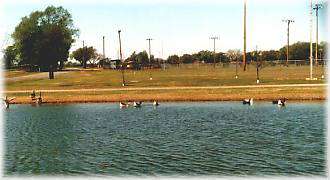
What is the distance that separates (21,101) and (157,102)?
1907 cm

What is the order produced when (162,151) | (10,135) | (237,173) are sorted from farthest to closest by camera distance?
(10,135) → (162,151) → (237,173)

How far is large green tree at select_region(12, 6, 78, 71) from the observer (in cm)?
8719

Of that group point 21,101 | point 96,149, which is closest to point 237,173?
point 96,149

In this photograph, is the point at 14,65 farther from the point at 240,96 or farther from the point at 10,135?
the point at 10,135

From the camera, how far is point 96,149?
30547 mm

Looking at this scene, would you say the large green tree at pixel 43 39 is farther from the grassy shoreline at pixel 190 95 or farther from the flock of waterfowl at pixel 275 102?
the flock of waterfowl at pixel 275 102

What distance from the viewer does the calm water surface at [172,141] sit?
82.9 ft

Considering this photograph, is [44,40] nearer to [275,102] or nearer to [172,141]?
[275,102]

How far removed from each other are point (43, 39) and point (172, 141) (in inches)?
2365

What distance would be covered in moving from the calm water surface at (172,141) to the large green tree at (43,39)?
3565 centimetres

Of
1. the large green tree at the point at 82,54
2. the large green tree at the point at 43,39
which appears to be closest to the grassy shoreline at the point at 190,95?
the large green tree at the point at 43,39

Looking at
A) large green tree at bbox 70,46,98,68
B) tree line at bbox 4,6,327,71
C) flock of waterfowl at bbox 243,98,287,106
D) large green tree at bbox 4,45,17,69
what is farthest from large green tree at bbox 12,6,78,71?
large green tree at bbox 70,46,98,68

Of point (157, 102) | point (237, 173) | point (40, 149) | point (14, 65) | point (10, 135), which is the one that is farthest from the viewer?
point (14, 65)

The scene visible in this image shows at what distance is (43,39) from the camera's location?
87500mm
